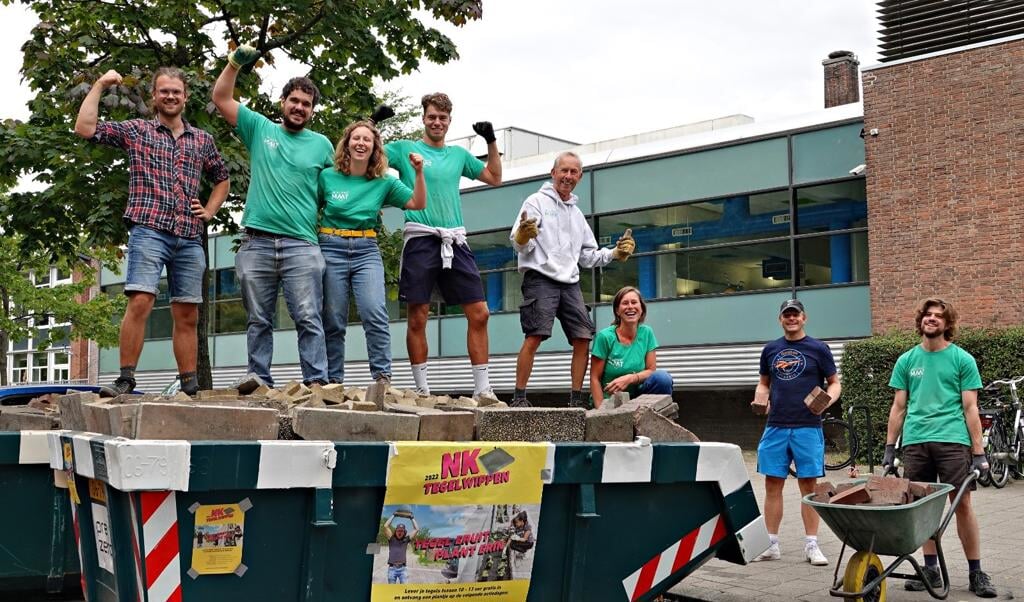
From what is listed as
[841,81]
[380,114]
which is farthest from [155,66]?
[841,81]

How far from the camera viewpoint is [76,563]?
4.68m

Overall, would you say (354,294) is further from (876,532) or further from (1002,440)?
(1002,440)

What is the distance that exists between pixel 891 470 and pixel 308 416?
4321 millimetres

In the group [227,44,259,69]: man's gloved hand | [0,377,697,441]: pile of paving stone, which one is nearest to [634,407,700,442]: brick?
[0,377,697,441]: pile of paving stone

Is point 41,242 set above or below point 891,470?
above

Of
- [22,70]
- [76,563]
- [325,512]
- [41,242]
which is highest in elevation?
[22,70]

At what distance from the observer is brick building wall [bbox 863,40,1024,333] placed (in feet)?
55.8

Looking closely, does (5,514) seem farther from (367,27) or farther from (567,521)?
(367,27)

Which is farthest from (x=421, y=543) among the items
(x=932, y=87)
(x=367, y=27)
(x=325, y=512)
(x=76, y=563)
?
(x=932, y=87)

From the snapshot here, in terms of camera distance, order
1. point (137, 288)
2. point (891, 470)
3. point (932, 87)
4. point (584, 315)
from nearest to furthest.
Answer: point (137, 288) < point (891, 470) < point (584, 315) < point (932, 87)

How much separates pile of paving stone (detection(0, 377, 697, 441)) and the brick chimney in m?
21.4

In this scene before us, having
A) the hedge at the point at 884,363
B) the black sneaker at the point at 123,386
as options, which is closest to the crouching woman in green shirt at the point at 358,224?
the black sneaker at the point at 123,386

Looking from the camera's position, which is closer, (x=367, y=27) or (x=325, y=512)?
(x=325, y=512)

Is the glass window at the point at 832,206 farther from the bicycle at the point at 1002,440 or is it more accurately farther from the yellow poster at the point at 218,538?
the yellow poster at the point at 218,538
